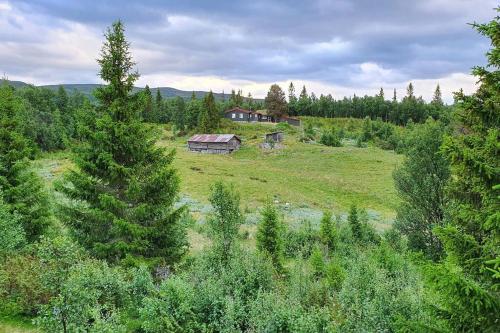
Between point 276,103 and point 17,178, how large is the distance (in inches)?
4002

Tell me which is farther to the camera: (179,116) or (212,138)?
(179,116)

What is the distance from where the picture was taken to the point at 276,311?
12133 millimetres

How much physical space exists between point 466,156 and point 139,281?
1142 centimetres

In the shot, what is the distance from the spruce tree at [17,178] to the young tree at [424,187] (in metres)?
23.5

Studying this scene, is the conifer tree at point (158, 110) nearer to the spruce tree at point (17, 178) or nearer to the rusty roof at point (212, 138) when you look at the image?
the rusty roof at point (212, 138)

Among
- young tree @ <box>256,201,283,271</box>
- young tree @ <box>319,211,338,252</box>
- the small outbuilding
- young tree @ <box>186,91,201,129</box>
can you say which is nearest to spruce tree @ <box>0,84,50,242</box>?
young tree @ <box>256,201,283,271</box>

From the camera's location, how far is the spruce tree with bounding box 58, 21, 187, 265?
53.9 feet

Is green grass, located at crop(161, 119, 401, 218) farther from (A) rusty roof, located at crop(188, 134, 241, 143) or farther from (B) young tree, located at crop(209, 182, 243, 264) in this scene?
(B) young tree, located at crop(209, 182, 243, 264)

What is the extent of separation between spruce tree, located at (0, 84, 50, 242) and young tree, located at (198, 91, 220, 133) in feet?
237

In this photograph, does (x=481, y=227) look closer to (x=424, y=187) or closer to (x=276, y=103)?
(x=424, y=187)

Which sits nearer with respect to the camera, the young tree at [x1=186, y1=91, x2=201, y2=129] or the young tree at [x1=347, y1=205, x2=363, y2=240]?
the young tree at [x1=347, y1=205, x2=363, y2=240]

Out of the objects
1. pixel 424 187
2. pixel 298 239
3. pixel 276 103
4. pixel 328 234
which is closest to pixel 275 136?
pixel 276 103

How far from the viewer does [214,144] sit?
277 feet

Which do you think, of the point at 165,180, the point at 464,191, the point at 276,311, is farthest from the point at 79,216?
the point at 464,191
